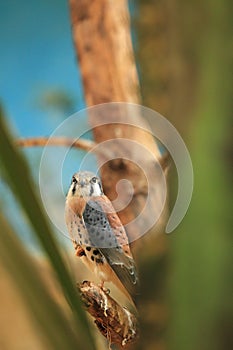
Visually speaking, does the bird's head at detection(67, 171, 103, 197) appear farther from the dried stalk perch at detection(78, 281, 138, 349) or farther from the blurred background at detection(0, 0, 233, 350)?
the blurred background at detection(0, 0, 233, 350)

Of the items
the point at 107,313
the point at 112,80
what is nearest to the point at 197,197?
the point at 107,313

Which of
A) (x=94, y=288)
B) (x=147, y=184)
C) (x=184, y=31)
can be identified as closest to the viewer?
(x=184, y=31)

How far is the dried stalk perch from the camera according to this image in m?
1.19

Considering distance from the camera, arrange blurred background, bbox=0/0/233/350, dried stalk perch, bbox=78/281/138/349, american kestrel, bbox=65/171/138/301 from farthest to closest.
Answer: american kestrel, bbox=65/171/138/301, dried stalk perch, bbox=78/281/138/349, blurred background, bbox=0/0/233/350

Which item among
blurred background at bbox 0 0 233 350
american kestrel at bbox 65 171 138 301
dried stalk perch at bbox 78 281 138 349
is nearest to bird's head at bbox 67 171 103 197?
american kestrel at bbox 65 171 138 301

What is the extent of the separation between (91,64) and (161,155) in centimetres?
37

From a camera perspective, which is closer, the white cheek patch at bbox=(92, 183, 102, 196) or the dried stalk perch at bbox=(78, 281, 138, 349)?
the dried stalk perch at bbox=(78, 281, 138, 349)

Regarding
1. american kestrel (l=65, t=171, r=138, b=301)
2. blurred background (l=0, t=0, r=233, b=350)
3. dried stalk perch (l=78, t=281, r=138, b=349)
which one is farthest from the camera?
american kestrel (l=65, t=171, r=138, b=301)

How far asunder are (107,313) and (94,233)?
0.20 m

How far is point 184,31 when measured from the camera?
154 mm

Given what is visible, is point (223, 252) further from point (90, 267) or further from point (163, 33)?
point (90, 267)

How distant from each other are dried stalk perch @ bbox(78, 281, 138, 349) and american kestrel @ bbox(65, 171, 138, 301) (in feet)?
0.23

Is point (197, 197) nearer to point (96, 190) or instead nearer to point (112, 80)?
point (96, 190)

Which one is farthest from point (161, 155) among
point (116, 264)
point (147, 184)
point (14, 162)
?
point (14, 162)
